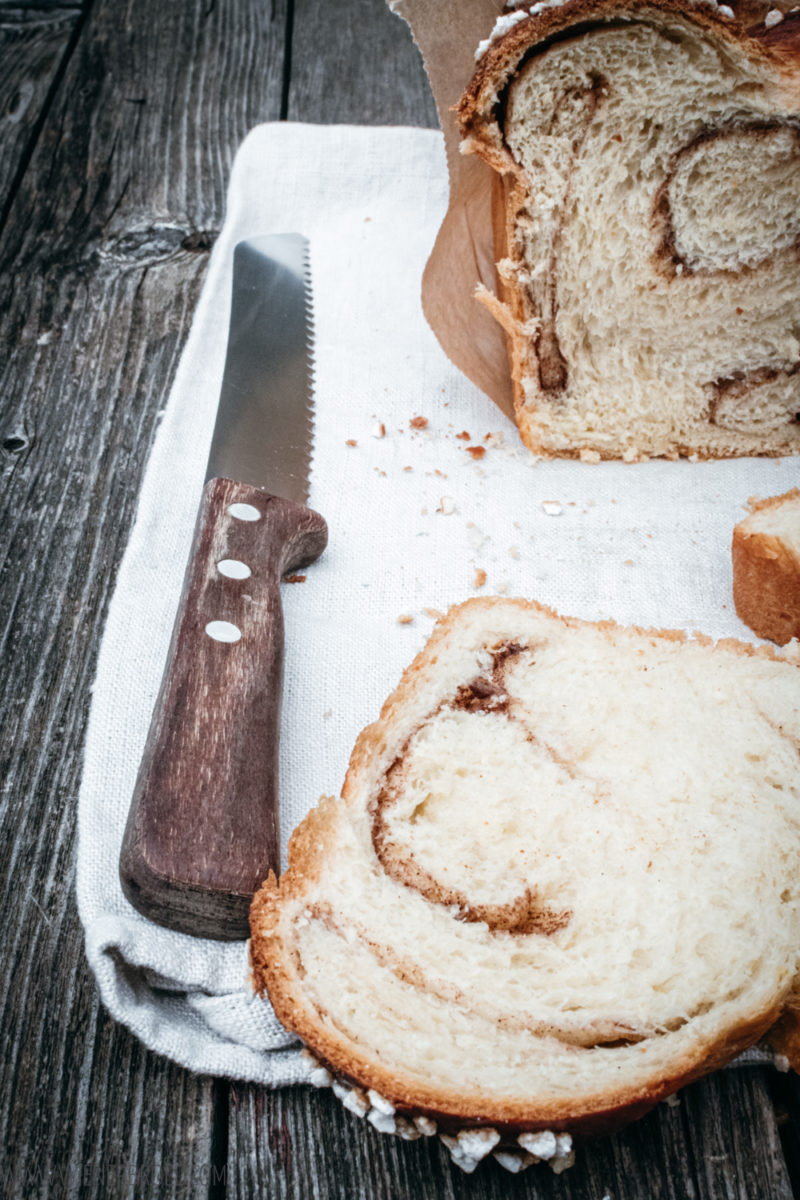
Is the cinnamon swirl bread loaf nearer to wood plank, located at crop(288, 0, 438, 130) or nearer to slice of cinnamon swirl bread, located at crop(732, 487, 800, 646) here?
slice of cinnamon swirl bread, located at crop(732, 487, 800, 646)

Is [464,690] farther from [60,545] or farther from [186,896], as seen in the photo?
[60,545]

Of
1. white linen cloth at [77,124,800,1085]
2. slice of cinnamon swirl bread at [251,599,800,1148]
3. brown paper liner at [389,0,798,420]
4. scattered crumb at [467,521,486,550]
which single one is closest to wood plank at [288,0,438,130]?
white linen cloth at [77,124,800,1085]

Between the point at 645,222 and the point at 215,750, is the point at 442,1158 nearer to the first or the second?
the point at 215,750

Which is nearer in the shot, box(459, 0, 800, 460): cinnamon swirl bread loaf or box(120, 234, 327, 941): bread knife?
box(120, 234, 327, 941): bread knife

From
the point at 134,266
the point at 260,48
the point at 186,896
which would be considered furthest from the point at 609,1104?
the point at 260,48

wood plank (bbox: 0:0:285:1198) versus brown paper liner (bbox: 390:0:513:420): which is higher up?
brown paper liner (bbox: 390:0:513:420)

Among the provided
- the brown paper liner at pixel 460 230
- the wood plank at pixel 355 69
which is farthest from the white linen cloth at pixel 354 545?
the wood plank at pixel 355 69
